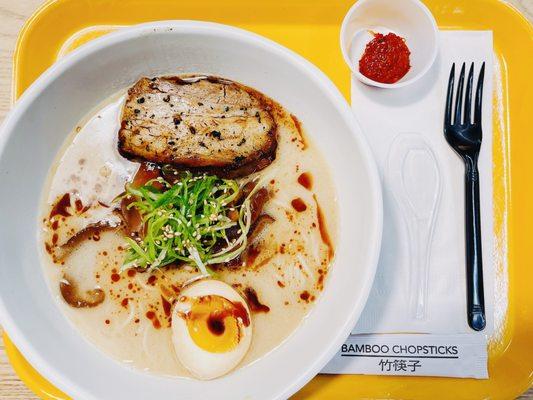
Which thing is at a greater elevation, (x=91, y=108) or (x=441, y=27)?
(x=441, y=27)

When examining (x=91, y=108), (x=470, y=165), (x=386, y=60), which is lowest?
(x=470, y=165)

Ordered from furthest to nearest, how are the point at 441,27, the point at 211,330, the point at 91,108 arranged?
1. the point at 441,27
2. the point at 91,108
3. the point at 211,330

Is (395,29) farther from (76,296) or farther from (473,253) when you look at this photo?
(76,296)

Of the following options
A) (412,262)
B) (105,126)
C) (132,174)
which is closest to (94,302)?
(132,174)

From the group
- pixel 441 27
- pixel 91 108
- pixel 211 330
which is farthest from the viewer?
pixel 441 27

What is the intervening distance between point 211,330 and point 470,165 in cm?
102

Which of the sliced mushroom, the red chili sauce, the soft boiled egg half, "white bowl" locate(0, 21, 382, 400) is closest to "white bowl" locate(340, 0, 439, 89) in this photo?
the red chili sauce

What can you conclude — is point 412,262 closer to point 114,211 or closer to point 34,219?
point 114,211

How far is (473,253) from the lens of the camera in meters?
1.74

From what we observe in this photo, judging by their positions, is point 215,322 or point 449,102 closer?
point 215,322

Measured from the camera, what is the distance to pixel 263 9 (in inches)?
72.4

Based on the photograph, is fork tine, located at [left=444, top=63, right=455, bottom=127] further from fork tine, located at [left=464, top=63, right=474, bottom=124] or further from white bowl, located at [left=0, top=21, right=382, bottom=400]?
white bowl, located at [left=0, top=21, right=382, bottom=400]

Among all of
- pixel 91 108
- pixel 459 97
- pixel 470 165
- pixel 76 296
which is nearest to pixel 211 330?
pixel 76 296

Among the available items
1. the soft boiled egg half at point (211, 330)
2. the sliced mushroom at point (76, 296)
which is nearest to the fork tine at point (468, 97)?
the soft boiled egg half at point (211, 330)
